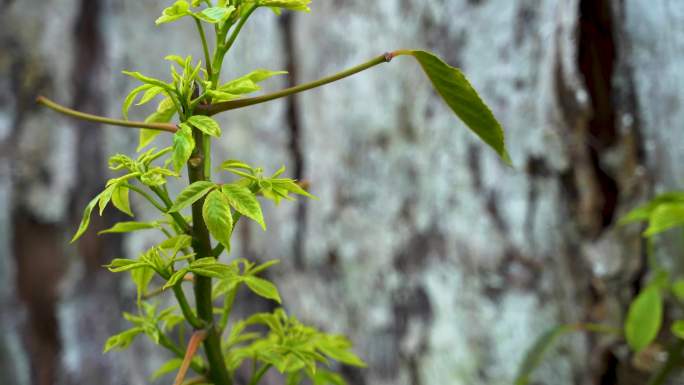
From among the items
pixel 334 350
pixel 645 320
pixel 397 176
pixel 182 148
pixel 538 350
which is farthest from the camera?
pixel 397 176

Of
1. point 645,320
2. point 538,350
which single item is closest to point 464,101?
point 645,320

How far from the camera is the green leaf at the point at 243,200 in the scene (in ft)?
0.88

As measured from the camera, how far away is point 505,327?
33.9 inches

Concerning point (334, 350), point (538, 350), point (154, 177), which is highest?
point (154, 177)

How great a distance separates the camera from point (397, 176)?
0.93 metres

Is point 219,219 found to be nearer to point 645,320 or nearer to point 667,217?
point 667,217

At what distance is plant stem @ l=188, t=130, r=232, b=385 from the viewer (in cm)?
29

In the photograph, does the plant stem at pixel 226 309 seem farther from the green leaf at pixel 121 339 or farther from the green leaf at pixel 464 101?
the green leaf at pixel 464 101

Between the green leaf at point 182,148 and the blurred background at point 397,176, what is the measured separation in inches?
26.1

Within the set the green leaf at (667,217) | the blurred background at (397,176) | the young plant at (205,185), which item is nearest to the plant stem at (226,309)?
the young plant at (205,185)

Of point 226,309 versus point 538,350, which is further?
point 538,350

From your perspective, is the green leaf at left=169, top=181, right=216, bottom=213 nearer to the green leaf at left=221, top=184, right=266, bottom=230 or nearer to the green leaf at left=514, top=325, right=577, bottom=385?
the green leaf at left=221, top=184, right=266, bottom=230

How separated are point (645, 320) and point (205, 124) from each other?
0.54 metres

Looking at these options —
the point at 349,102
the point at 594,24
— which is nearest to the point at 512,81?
the point at 594,24
